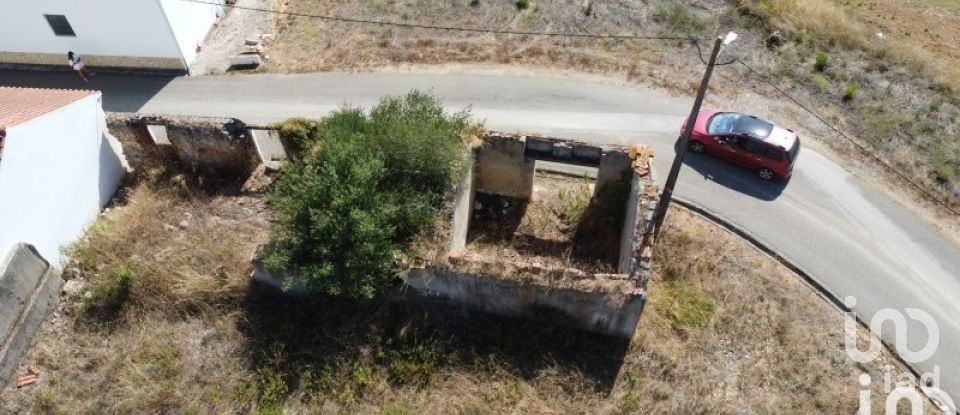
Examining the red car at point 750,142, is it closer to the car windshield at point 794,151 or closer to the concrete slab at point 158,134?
the car windshield at point 794,151

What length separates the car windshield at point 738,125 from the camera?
17.9 metres

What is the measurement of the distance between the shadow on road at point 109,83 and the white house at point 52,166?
4250mm

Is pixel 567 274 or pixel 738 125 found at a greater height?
pixel 567 274

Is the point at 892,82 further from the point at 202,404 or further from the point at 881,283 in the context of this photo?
the point at 202,404

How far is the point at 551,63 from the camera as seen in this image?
22000mm

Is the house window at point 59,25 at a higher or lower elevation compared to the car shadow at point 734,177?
higher

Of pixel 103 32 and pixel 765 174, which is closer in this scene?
pixel 765 174

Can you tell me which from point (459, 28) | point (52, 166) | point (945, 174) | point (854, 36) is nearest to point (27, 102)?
point (52, 166)

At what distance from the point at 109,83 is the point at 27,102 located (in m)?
6.79

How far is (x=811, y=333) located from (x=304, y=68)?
1920 cm

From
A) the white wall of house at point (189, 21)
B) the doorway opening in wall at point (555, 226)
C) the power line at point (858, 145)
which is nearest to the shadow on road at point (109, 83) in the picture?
the white wall of house at point (189, 21)

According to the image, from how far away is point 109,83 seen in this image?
20938 mm

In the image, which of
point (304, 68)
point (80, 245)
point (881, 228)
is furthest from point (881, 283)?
point (80, 245)

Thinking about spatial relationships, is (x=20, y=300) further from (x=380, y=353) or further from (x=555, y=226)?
(x=555, y=226)
